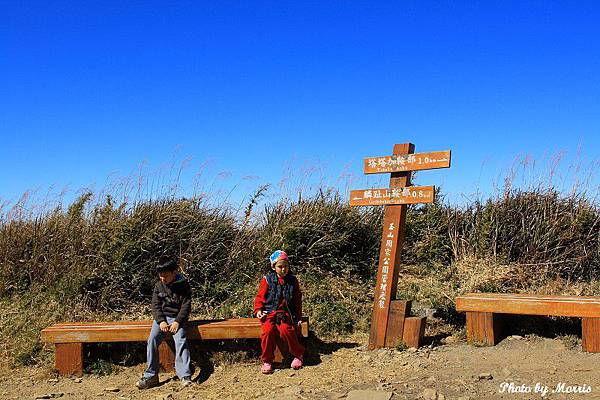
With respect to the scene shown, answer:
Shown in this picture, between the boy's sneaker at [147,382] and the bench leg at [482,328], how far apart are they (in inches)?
121

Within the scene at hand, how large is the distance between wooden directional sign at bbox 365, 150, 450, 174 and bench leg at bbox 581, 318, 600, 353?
1915 millimetres

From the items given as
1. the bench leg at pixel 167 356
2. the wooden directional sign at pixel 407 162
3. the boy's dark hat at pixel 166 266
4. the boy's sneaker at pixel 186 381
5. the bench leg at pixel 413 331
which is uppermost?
the wooden directional sign at pixel 407 162

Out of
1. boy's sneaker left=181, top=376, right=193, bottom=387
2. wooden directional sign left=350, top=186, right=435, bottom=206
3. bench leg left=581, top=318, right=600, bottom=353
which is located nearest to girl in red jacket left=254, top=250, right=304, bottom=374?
boy's sneaker left=181, top=376, right=193, bottom=387

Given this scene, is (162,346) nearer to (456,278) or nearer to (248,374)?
(248,374)

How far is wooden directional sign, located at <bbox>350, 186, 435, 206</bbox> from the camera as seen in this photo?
18.2ft

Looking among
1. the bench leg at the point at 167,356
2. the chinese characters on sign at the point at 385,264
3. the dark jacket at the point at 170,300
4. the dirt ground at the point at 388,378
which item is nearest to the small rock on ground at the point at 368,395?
the dirt ground at the point at 388,378

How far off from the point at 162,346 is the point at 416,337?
2.48m

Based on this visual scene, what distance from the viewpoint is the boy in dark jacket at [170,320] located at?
5133mm

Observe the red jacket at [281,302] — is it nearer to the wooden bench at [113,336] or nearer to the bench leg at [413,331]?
the wooden bench at [113,336]

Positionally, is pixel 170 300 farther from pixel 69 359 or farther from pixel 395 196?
pixel 395 196

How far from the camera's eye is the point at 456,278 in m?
7.98

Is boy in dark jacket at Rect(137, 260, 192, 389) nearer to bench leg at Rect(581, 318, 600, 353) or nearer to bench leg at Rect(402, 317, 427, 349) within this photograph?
bench leg at Rect(402, 317, 427, 349)

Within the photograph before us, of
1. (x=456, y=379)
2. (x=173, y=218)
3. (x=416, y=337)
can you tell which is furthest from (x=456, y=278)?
(x=173, y=218)

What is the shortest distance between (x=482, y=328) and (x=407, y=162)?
181 centimetres
